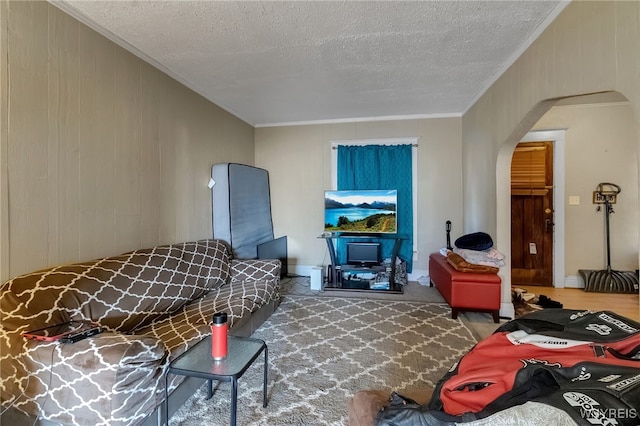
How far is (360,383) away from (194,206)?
8.15 feet

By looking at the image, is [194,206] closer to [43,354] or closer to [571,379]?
[43,354]

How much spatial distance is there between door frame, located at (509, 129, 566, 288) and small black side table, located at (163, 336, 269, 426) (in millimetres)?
4406

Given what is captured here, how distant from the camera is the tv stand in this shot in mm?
3916

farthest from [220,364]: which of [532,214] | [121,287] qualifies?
[532,214]

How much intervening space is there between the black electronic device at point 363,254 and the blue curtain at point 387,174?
0.91ft

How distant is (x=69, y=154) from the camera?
1892 millimetres

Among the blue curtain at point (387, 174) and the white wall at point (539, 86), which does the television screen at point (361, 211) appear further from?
the white wall at point (539, 86)

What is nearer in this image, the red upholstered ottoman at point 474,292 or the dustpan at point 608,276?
the red upholstered ottoman at point 474,292

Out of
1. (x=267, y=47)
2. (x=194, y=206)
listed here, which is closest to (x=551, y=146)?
(x=267, y=47)

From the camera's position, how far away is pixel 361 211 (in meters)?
4.22

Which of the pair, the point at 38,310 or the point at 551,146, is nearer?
the point at 38,310

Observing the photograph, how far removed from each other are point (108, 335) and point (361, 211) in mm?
3359

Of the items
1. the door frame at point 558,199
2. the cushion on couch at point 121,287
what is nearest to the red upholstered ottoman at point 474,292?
the door frame at point 558,199

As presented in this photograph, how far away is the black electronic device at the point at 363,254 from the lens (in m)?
4.09
